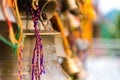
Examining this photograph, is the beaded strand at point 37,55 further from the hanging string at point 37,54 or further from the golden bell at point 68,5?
the golden bell at point 68,5

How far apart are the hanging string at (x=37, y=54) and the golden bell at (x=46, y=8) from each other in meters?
0.02

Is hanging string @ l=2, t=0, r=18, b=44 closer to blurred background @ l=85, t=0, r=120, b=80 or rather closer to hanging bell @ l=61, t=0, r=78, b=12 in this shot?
hanging bell @ l=61, t=0, r=78, b=12

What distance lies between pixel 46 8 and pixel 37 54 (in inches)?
3.3

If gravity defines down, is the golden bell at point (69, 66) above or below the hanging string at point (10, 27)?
below

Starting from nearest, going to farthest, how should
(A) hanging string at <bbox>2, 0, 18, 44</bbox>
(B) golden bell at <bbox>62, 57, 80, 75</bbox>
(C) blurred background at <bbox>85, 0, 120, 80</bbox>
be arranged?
(A) hanging string at <bbox>2, 0, 18, 44</bbox> < (B) golden bell at <bbox>62, 57, 80, 75</bbox> < (C) blurred background at <bbox>85, 0, 120, 80</bbox>

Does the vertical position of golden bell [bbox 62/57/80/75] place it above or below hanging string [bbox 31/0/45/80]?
below

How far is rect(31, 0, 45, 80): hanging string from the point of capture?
47 cm

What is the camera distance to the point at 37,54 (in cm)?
47

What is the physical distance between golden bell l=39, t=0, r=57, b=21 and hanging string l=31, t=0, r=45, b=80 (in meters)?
0.02

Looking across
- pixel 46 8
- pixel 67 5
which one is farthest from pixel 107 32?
pixel 46 8

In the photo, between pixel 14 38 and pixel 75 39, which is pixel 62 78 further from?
pixel 75 39

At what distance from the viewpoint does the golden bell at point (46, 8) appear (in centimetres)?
49

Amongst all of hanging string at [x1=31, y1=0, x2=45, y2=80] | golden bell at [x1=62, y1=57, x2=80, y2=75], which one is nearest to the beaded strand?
hanging string at [x1=31, y1=0, x2=45, y2=80]

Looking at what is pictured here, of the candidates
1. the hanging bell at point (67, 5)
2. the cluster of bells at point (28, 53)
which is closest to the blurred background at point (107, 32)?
the hanging bell at point (67, 5)
